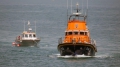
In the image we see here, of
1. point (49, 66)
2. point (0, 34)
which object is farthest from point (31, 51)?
point (0, 34)

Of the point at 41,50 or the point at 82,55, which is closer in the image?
the point at 82,55

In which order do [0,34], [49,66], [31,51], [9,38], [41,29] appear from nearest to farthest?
1. [49,66]
2. [31,51]
3. [9,38]
4. [0,34]
5. [41,29]

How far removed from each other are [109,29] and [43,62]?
57278 millimetres

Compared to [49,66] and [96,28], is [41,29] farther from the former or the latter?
[49,66]

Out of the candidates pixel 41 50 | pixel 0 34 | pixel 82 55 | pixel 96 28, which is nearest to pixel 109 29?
pixel 96 28

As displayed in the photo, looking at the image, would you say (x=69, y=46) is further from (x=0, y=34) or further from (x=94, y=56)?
(x=0, y=34)

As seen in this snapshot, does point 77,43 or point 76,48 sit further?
point 76,48

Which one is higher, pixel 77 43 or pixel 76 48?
pixel 77 43

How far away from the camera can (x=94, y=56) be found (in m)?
94.8

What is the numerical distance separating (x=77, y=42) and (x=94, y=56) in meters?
3.76

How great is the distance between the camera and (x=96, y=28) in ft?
491

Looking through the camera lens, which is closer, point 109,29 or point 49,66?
point 49,66

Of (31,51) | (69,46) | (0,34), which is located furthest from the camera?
(0,34)

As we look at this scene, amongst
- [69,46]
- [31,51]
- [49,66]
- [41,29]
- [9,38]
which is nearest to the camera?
[49,66]
